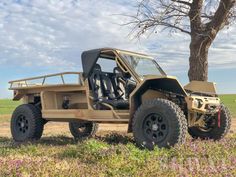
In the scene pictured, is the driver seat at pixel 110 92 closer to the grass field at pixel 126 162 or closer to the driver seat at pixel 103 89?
the driver seat at pixel 103 89

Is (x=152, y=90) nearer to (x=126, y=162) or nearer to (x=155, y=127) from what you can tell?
(x=155, y=127)

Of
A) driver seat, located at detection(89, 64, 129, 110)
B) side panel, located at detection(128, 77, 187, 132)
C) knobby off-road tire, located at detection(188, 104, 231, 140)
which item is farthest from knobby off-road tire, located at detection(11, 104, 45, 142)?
knobby off-road tire, located at detection(188, 104, 231, 140)

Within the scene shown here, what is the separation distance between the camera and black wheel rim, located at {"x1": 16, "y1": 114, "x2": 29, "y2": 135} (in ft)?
37.2


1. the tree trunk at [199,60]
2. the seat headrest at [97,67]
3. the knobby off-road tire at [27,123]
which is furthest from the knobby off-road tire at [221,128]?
the knobby off-road tire at [27,123]

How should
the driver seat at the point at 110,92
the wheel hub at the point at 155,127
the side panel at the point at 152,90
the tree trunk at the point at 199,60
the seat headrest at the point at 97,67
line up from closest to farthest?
1. the wheel hub at the point at 155,127
2. the side panel at the point at 152,90
3. the driver seat at the point at 110,92
4. the seat headrest at the point at 97,67
5. the tree trunk at the point at 199,60

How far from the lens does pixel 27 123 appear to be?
11.3 metres

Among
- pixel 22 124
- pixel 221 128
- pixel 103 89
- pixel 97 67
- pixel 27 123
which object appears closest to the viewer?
pixel 221 128

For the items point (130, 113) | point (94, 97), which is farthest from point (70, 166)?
point (94, 97)

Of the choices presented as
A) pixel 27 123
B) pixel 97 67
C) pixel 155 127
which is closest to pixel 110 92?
pixel 97 67

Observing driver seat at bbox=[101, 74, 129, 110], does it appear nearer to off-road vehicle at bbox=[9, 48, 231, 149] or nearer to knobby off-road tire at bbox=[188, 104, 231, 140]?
off-road vehicle at bbox=[9, 48, 231, 149]

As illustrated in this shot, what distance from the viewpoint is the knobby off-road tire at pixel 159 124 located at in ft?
27.2

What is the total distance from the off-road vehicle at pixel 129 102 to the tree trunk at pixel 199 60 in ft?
7.59

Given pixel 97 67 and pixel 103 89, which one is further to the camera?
pixel 97 67

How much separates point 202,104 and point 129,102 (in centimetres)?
151
